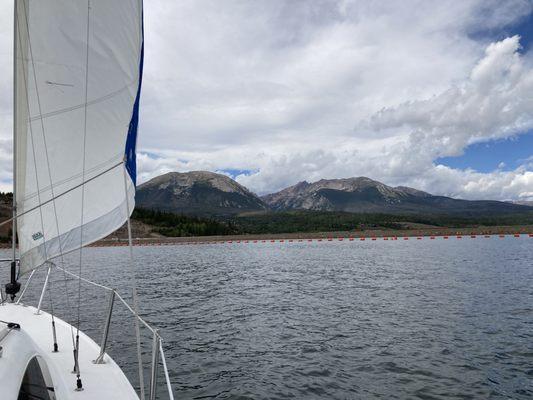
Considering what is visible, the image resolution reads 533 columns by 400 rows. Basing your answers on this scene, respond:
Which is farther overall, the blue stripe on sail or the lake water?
the lake water

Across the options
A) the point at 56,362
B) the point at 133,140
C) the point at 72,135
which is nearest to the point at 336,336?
the point at 56,362

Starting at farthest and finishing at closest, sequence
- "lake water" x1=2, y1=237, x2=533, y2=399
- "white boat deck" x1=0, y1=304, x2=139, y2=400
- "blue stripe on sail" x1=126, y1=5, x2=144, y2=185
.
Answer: "lake water" x1=2, y1=237, x2=533, y2=399
"blue stripe on sail" x1=126, y1=5, x2=144, y2=185
"white boat deck" x1=0, y1=304, x2=139, y2=400

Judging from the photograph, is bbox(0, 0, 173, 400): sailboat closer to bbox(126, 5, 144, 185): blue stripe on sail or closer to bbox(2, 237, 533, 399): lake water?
bbox(126, 5, 144, 185): blue stripe on sail

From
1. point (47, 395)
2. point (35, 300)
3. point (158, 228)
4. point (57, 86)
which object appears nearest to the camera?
point (47, 395)

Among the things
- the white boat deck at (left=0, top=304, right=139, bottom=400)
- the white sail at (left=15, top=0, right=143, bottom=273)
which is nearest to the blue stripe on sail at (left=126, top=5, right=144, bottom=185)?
the white sail at (left=15, top=0, right=143, bottom=273)

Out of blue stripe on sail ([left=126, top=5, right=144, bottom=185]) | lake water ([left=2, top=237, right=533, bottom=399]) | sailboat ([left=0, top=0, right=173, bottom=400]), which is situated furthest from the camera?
lake water ([left=2, top=237, right=533, bottom=399])

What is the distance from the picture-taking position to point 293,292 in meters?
30.8

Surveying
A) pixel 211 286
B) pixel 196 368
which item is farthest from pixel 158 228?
pixel 196 368

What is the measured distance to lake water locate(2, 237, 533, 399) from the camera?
12938 millimetres

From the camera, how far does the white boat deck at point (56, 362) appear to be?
4645mm

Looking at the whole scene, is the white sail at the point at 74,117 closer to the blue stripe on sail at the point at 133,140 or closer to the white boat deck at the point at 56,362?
the blue stripe on sail at the point at 133,140

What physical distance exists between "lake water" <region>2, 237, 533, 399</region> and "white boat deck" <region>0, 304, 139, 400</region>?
3.88 metres

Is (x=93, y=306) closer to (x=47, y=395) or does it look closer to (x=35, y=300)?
(x=35, y=300)

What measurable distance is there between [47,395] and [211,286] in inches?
1196
